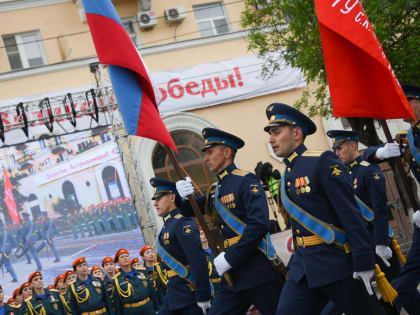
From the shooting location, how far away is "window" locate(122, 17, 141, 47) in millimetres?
19084

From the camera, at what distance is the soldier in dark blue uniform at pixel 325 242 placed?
424 centimetres

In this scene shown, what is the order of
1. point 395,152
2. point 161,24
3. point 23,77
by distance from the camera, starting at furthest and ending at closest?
point 161,24 < point 23,77 < point 395,152

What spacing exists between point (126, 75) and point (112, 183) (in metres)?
9.61

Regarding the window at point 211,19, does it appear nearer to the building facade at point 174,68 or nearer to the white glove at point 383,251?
the building facade at point 174,68

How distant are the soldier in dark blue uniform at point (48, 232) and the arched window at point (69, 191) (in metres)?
0.63

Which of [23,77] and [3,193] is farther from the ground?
[23,77]

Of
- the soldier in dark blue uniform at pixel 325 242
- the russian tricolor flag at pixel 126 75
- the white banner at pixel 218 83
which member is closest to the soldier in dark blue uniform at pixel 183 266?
the russian tricolor flag at pixel 126 75

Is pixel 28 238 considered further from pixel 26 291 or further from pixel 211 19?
pixel 211 19

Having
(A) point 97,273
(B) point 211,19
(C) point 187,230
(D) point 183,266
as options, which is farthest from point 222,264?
(B) point 211,19

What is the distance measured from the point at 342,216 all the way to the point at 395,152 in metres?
2.08

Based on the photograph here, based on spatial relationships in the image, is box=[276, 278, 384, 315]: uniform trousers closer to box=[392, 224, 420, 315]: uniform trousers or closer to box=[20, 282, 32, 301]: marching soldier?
box=[392, 224, 420, 315]: uniform trousers

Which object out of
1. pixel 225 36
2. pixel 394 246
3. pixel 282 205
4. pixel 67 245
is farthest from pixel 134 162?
pixel 282 205

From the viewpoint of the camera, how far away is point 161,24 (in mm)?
19234

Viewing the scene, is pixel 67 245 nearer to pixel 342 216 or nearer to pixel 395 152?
pixel 395 152
